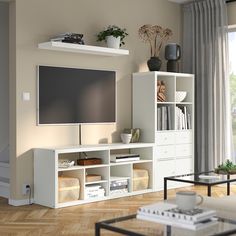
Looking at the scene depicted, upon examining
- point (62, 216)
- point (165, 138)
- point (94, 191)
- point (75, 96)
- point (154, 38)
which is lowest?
point (62, 216)

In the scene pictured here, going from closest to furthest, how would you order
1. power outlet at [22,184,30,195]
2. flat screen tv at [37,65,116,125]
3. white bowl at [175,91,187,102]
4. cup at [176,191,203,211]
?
cup at [176,191,203,211] → power outlet at [22,184,30,195] → flat screen tv at [37,65,116,125] → white bowl at [175,91,187,102]

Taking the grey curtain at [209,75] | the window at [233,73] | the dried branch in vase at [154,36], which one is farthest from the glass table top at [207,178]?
the dried branch in vase at [154,36]

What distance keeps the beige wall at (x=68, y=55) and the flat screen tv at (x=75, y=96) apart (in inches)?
3.2

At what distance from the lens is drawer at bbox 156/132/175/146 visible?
5754 millimetres

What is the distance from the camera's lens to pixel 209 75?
20.5ft

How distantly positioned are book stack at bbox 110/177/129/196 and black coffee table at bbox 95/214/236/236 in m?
2.50

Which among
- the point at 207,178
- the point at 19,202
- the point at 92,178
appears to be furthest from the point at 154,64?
the point at 19,202

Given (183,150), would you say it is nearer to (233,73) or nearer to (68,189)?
(233,73)

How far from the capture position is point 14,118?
16.2ft

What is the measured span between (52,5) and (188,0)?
6.92 ft

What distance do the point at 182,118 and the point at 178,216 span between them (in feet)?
12.1

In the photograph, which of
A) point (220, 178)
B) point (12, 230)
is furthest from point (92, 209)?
point (220, 178)

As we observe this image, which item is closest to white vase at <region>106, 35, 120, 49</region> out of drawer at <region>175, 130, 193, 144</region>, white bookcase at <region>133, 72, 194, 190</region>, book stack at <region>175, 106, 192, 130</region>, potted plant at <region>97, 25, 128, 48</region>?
potted plant at <region>97, 25, 128, 48</region>

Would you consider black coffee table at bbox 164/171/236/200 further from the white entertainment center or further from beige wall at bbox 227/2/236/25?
beige wall at bbox 227/2/236/25
